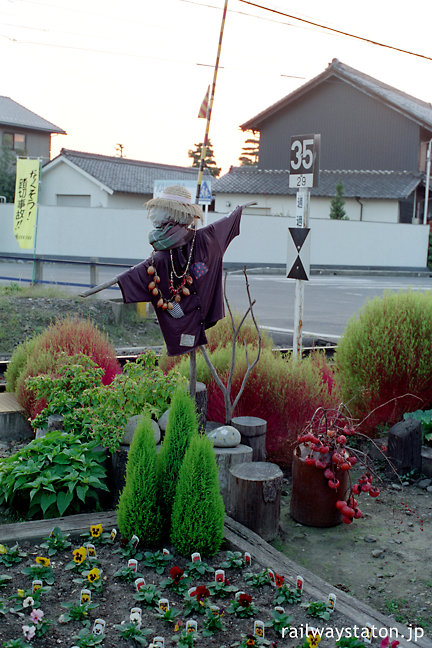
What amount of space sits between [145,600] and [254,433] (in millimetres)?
1799

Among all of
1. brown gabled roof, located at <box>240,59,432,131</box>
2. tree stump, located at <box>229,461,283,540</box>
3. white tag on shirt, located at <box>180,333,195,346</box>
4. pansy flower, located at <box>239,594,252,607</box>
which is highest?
brown gabled roof, located at <box>240,59,432,131</box>

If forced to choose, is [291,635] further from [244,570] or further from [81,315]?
[81,315]

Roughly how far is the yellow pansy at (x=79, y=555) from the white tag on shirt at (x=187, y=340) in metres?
1.56

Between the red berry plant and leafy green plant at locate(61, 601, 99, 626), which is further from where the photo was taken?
the red berry plant

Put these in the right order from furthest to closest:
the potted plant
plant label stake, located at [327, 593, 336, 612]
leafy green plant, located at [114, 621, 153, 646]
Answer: the potted plant → plant label stake, located at [327, 593, 336, 612] → leafy green plant, located at [114, 621, 153, 646]

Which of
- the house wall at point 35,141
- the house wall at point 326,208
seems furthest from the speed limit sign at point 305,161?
the house wall at point 35,141

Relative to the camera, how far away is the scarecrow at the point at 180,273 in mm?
4480

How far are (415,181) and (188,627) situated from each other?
34.9 m

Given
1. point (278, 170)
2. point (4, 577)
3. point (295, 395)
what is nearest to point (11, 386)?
point (295, 395)

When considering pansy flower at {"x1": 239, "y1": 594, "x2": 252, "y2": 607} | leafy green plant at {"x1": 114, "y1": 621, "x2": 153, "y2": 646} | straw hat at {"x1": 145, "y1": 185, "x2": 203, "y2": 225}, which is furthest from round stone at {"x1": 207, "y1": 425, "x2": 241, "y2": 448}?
leafy green plant at {"x1": 114, "y1": 621, "x2": 153, "y2": 646}

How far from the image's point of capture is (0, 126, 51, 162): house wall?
4329cm

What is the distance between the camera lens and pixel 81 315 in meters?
10.7

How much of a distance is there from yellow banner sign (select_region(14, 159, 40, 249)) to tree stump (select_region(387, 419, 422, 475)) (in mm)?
12441

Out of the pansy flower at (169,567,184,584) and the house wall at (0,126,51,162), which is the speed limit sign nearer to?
the pansy flower at (169,567,184,584)
